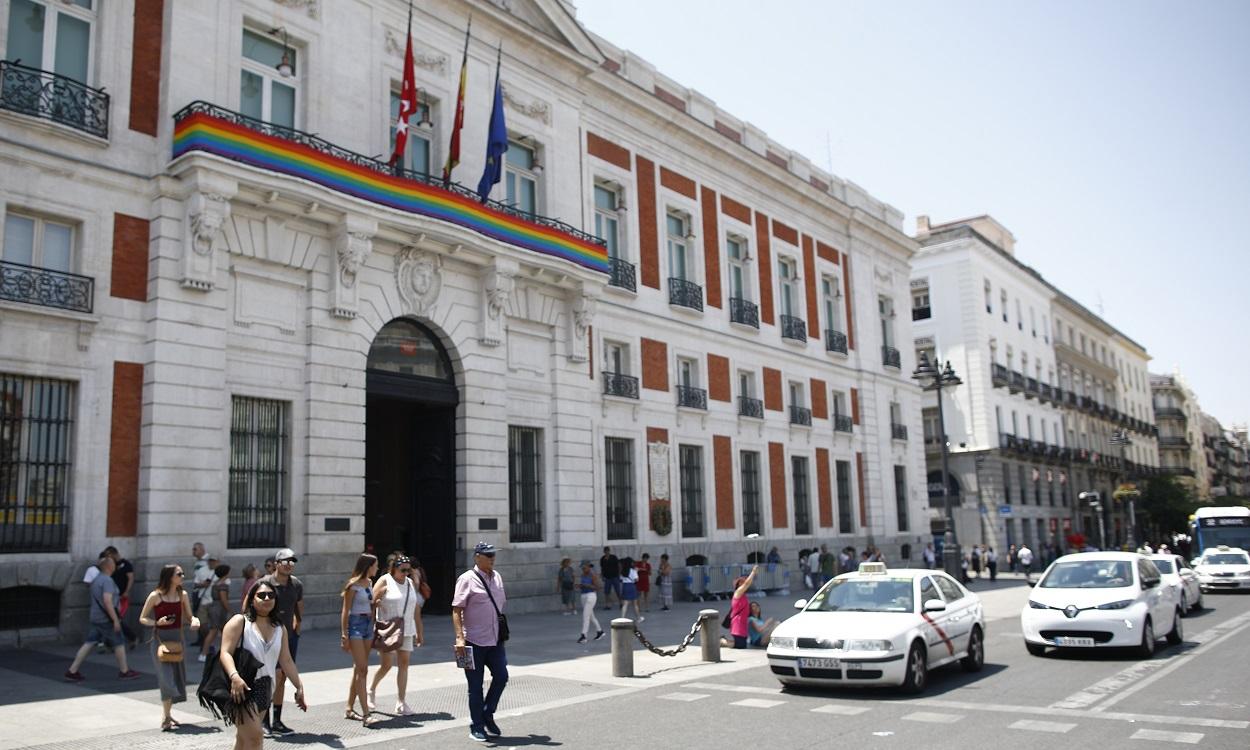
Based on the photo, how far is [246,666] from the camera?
7121mm

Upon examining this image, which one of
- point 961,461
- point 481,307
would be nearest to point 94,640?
point 481,307

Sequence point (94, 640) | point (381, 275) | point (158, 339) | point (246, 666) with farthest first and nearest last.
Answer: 1. point (381, 275)
2. point (158, 339)
3. point (94, 640)
4. point (246, 666)

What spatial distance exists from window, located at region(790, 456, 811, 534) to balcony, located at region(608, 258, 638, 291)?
9829 mm

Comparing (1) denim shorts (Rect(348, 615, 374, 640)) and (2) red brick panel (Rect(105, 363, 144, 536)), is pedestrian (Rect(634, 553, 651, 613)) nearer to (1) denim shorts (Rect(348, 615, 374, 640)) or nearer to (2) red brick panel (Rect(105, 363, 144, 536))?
(2) red brick panel (Rect(105, 363, 144, 536))

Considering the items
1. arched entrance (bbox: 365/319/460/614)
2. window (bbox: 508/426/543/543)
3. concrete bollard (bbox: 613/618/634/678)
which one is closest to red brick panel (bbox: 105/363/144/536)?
arched entrance (bbox: 365/319/460/614)

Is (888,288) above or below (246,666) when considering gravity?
above

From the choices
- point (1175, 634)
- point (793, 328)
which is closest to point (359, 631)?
point (1175, 634)

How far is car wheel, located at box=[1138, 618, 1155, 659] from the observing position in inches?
560

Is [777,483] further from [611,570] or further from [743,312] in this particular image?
[611,570]

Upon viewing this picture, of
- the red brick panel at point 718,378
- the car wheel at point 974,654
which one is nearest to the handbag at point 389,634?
the car wheel at point 974,654

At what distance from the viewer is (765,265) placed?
115 feet

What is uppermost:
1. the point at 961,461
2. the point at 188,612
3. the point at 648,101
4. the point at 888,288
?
the point at 648,101

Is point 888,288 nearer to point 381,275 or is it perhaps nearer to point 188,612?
point 381,275

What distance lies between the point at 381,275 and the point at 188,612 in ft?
36.1
